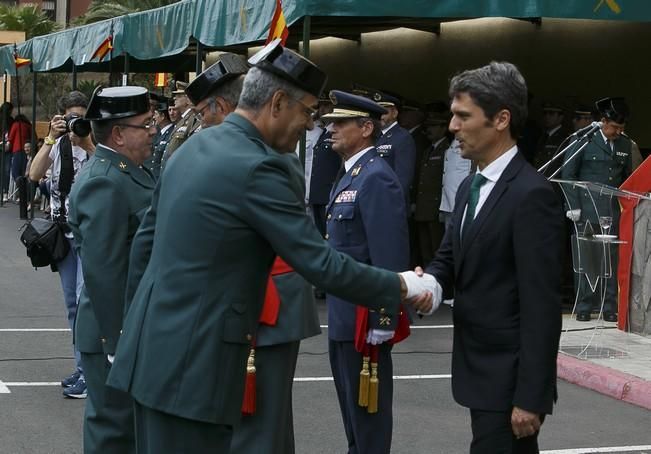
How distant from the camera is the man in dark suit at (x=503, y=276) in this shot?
13.0 ft

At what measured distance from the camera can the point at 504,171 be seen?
414cm

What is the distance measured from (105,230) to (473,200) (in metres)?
1.66

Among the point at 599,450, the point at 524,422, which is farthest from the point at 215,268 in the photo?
the point at 599,450

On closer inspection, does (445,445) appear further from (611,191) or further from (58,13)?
(58,13)

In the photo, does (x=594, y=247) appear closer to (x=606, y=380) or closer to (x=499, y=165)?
(x=606, y=380)

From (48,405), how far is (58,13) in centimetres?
6358

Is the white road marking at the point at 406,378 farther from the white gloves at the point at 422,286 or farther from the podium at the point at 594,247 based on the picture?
the white gloves at the point at 422,286

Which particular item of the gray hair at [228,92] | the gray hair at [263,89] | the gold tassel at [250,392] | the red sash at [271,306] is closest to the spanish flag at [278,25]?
the gray hair at [228,92]

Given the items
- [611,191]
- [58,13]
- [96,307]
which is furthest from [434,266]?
[58,13]

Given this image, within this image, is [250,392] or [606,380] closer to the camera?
[250,392]

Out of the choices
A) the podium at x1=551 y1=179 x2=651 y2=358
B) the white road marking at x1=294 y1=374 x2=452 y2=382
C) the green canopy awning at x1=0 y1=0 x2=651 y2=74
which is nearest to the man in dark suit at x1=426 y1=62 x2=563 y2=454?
the white road marking at x1=294 y1=374 x2=452 y2=382

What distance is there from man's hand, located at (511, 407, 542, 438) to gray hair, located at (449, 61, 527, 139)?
969mm

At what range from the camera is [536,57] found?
610 inches

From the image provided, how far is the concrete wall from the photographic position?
14352mm
